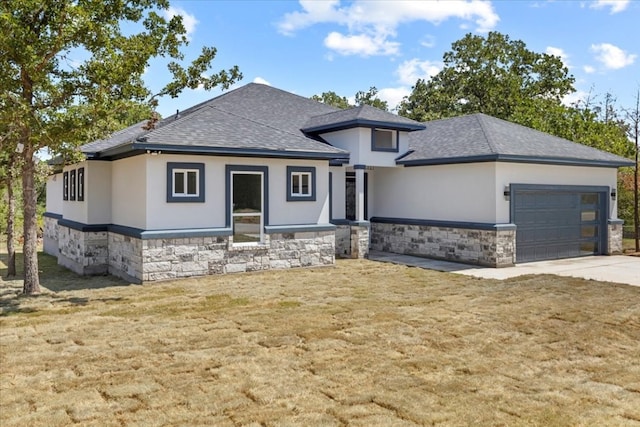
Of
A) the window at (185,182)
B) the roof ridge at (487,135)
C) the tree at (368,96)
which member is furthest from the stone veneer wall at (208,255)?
the tree at (368,96)

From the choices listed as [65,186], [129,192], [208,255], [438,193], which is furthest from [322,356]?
[65,186]

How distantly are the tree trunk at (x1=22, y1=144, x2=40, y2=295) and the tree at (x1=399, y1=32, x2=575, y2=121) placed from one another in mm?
28238

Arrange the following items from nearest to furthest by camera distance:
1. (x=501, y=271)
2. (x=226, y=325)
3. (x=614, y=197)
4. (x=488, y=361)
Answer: (x=488, y=361)
(x=226, y=325)
(x=501, y=271)
(x=614, y=197)

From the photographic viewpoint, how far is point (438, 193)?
15.9 metres

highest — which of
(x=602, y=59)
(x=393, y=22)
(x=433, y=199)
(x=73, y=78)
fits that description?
(x=602, y=59)

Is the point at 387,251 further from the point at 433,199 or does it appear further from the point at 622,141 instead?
the point at 622,141

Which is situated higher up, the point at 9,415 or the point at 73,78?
the point at 73,78

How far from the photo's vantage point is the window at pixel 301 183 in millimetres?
13477

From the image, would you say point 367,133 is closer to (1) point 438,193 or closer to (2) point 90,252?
(1) point 438,193

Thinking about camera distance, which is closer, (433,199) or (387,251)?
(433,199)

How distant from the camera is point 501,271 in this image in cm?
1333

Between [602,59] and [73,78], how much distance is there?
4092cm

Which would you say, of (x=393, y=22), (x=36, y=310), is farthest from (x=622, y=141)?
(x=36, y=310)

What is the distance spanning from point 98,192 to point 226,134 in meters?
4.15
